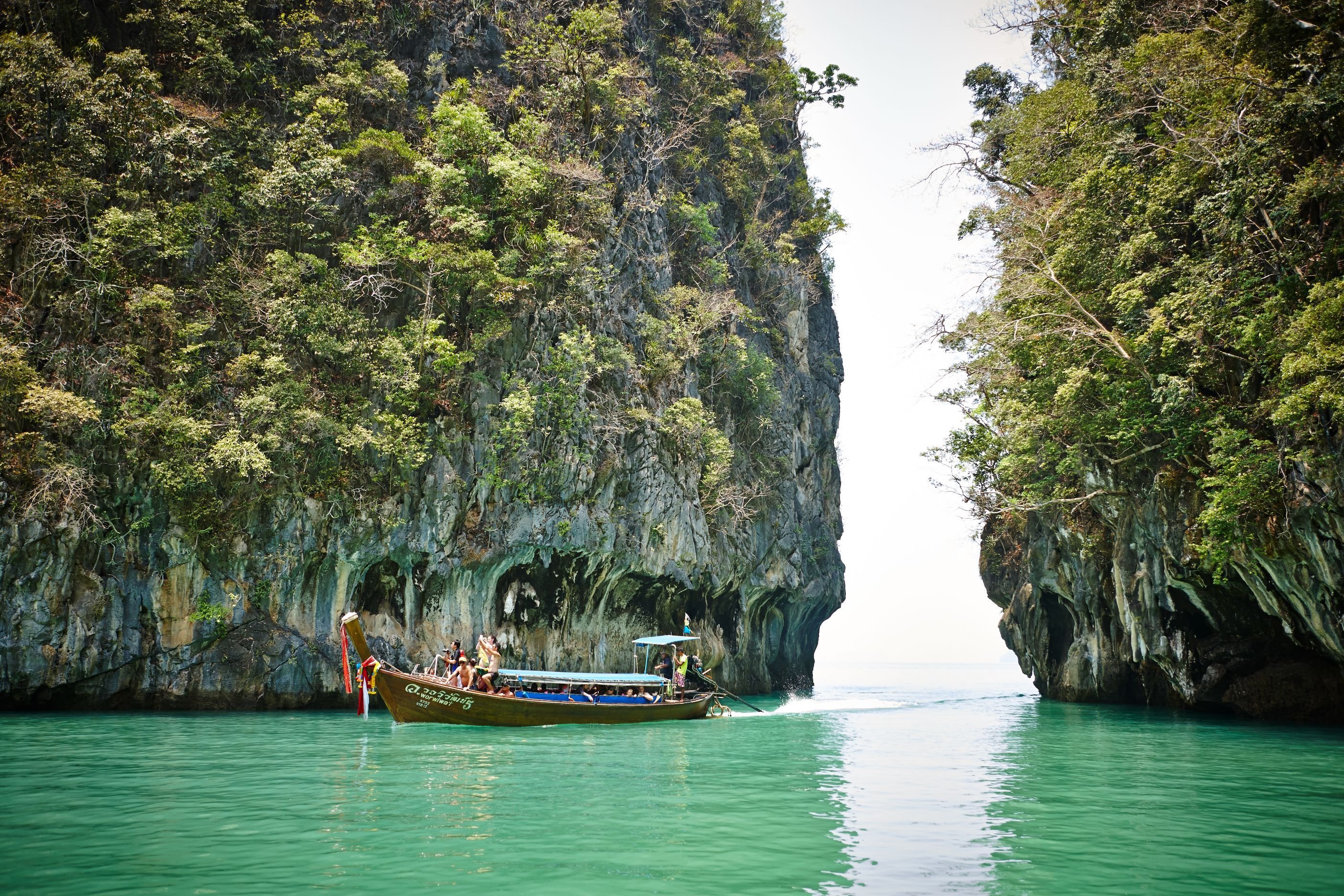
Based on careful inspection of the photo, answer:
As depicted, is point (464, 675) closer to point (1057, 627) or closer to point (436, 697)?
point (436, 697)

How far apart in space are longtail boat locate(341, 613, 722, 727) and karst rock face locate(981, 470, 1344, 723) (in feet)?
38.2

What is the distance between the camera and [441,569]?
22.4m

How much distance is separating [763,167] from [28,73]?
24419mm

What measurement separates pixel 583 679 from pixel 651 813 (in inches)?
427

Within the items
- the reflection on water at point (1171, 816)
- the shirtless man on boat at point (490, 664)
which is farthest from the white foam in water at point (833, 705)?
the reflection on water at point (1171, 816)

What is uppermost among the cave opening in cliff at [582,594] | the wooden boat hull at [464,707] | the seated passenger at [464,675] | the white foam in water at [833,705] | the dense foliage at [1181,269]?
the dense foliage at [1181,269]

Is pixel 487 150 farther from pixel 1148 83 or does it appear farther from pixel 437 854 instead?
pixel 437 854

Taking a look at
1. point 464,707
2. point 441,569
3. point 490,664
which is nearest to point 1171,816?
point 464,707

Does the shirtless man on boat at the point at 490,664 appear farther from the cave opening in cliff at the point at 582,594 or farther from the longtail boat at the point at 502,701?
the cave opening in cliff at the point at 582,594

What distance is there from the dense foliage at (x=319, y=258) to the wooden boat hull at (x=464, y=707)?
20.6 feet

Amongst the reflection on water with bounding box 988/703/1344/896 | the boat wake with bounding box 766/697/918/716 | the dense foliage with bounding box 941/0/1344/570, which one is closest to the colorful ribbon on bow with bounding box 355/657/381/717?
the boat wake with bounding box 766/697/918/716

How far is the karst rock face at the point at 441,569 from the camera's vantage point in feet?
61.4

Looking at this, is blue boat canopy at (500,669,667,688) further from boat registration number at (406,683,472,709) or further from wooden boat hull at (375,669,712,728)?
boat registration number at (406,683,472,709)

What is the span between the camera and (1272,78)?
1384cm
